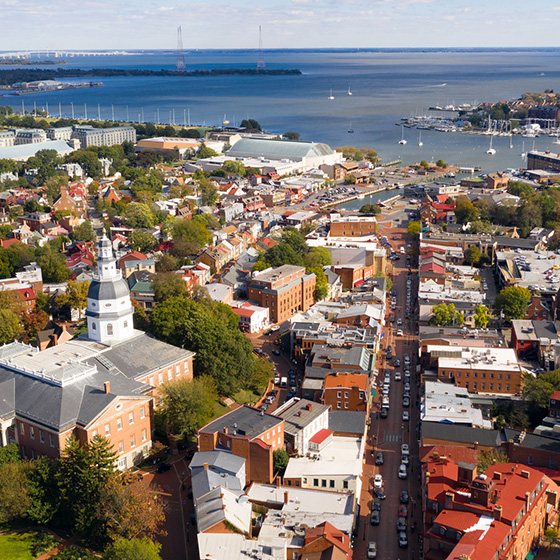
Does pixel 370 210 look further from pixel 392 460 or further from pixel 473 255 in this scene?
pixel 392 460

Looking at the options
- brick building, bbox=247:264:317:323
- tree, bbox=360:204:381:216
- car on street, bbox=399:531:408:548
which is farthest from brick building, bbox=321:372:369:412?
tree, bbox=360:204:381:216

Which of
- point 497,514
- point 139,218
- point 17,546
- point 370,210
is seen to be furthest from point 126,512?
point 370,210

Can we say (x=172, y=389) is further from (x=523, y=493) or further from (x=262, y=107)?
(x=262, y=107)

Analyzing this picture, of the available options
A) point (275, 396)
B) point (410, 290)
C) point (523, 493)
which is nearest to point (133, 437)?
point (275, 396)

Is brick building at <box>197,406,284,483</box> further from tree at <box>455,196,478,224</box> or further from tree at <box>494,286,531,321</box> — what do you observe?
tree at <box>455,196,478,224</box>

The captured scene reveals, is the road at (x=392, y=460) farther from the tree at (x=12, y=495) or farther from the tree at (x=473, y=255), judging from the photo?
the tree at (x=473, y=255)

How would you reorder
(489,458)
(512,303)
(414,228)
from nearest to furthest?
(489,458), (512,303), (414,228)
